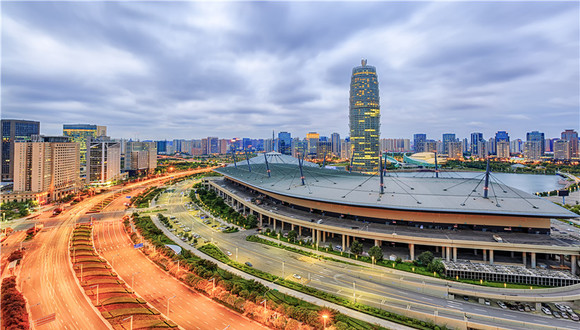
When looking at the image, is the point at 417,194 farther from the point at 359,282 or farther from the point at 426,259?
the point at 359,282

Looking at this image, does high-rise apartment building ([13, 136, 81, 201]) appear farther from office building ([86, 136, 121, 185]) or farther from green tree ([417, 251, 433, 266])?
green tree ([417, 251, 433, 266])

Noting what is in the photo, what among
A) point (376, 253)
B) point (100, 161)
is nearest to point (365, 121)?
point (376, 253)

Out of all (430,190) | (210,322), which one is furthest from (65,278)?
(430,190)

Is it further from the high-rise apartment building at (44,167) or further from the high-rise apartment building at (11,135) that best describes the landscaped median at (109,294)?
the high-rise apartment building at (11,135)

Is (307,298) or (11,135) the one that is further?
Answer: (11,135)

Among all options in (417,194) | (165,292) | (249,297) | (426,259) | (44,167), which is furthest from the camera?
(44,167)

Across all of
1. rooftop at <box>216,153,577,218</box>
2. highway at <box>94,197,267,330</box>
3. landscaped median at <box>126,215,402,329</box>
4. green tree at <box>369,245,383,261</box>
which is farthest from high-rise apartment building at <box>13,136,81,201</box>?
green tree at <box>369,245,383,261</box>

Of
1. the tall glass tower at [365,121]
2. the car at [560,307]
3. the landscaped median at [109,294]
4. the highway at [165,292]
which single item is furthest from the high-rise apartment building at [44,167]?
the car at [560,307]
